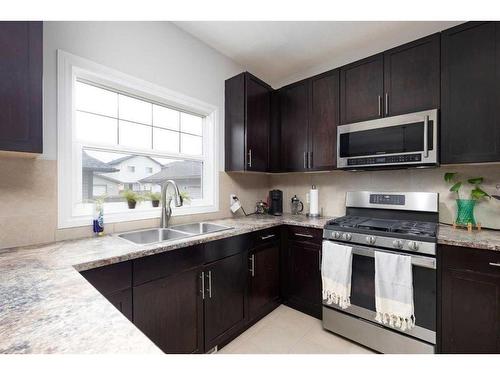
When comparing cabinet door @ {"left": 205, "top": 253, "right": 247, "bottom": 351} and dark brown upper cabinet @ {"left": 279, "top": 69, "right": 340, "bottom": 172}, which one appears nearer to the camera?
cabinet door @ {"left": 205, "top": 253, "right": 247, "bottom": 351}

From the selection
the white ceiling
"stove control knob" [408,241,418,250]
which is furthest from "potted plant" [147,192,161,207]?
"stove control knob" [408,241,418,250]

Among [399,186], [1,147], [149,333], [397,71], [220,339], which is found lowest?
[220,339]

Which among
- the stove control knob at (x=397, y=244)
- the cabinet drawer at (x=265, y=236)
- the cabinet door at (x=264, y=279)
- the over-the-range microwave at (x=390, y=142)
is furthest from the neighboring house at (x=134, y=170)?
the stove control knob at (x=397, y=244)

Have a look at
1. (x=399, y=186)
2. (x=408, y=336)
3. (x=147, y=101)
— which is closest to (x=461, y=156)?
(x=399, y=186)

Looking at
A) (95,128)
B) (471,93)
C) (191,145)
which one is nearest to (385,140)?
(471,93)

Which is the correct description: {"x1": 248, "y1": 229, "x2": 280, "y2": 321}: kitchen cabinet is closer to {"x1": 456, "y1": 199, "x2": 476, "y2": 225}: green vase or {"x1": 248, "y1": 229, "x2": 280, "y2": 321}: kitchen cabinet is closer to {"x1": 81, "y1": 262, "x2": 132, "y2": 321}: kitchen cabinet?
{"x1": 81, "y1": 262, "x2": 132, "y2": 321}: kitchen cabinet

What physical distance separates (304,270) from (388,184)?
3.86 feet

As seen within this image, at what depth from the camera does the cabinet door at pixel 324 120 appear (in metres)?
2.34

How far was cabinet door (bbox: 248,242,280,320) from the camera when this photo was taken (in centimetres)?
207

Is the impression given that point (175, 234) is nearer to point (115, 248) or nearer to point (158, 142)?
point (115, 248)

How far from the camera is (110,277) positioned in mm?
1195

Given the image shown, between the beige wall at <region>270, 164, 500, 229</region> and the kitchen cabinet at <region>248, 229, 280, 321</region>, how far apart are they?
0.81 m

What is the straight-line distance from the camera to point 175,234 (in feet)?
6.36

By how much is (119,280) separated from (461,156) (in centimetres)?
238
